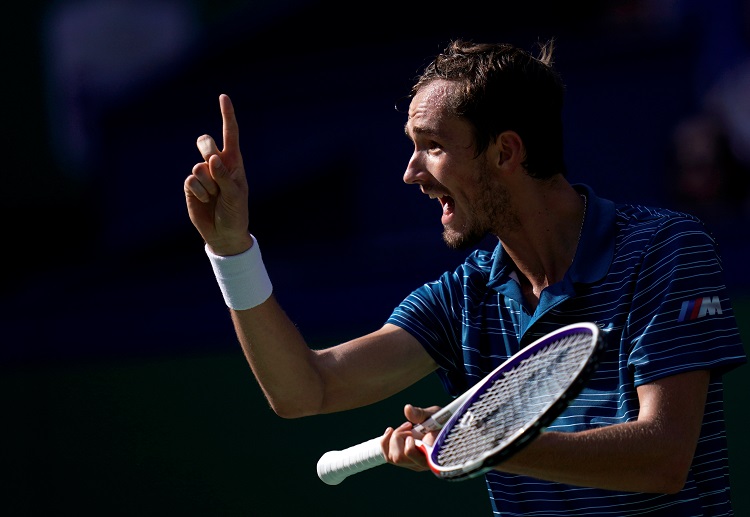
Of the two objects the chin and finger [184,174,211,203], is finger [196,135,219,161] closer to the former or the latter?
finger [184,174,211,203]

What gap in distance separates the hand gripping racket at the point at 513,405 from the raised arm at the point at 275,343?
0.43m

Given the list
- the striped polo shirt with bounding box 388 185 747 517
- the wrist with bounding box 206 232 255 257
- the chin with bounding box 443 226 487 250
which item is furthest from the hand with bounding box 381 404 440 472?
the wrist with bounding box 206 232 255 257

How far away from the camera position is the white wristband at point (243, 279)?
2.66 meters

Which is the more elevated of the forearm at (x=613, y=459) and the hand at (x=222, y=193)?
the hand at (x=222, y=193)

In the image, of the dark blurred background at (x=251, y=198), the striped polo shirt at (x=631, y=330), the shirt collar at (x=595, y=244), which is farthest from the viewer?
the dark blurred background at (x=251, y=198)

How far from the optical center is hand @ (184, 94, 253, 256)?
257 centimetres

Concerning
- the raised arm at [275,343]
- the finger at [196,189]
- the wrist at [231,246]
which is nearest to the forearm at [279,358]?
the raised arm at [275,343]

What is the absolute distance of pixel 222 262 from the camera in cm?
268

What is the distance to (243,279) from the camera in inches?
105

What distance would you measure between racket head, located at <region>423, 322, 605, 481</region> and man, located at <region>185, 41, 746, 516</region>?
2.5 inches

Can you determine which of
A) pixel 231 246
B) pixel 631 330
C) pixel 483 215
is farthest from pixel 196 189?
pixel 631 330

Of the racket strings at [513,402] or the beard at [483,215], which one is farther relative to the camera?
the beard at [483,215]

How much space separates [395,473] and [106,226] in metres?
1.70

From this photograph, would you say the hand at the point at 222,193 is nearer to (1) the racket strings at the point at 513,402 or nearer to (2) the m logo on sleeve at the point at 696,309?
(1) the racket strings at the point at 513,402
